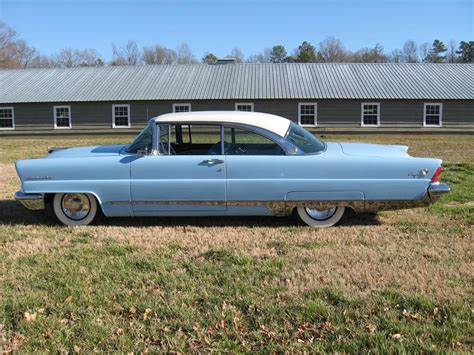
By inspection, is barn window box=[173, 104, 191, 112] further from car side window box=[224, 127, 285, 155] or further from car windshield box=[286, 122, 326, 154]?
car side window box=[224, 127, 285, 155]

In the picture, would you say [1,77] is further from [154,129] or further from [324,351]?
[324,351]

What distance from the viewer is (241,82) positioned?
98.8ft

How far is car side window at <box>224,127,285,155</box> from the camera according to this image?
5879mm

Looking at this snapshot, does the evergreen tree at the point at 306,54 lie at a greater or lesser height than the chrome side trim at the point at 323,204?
greater

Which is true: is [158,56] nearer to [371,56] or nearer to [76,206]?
[371,56]

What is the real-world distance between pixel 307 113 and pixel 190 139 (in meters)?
22.9

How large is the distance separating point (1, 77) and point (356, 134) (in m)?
23.3

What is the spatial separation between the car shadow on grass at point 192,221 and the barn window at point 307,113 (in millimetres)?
22404

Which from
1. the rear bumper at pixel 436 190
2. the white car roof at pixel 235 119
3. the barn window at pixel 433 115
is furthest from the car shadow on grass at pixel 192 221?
the barn window at pixel 433 115

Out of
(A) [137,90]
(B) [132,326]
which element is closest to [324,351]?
(B) [132,326]

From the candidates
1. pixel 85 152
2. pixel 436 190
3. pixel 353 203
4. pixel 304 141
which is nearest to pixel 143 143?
pixel 85 152

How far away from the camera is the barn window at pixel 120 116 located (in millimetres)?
29797

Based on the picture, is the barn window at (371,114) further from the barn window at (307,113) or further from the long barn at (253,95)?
the barn window at (307,113)

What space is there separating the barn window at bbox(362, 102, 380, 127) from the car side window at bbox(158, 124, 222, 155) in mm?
23477
